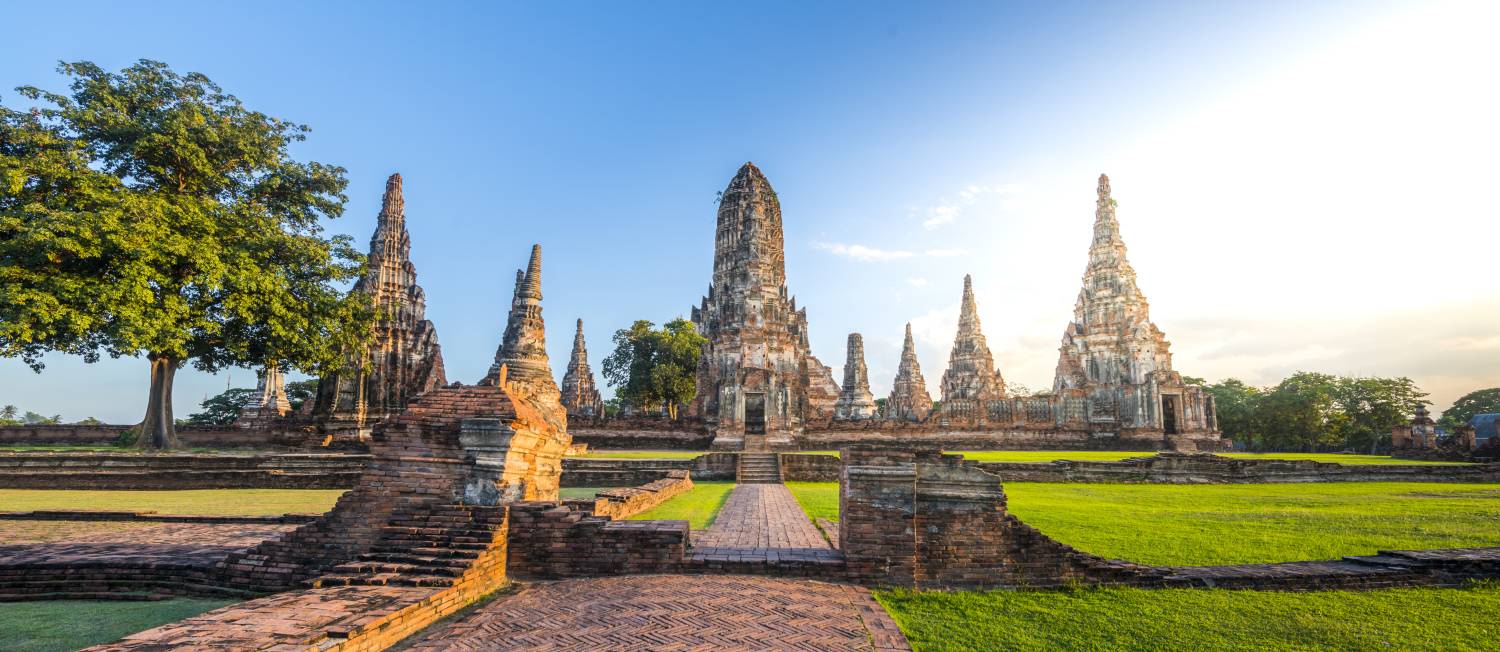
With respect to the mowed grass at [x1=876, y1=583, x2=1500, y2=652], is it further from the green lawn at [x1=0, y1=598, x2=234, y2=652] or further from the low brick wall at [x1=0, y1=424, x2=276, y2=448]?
the low brick wall at [x1=0, y1=424, x2=276, y2=448]

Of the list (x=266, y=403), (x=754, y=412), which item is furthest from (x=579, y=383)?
(x=754, y=412)

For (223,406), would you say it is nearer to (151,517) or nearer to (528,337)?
→ (528,337)

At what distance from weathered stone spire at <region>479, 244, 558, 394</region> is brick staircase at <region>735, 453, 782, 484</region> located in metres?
9.63

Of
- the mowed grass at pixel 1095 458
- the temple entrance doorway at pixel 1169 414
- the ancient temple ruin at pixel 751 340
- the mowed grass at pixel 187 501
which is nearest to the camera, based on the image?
the mowed grass at pixel 187 501

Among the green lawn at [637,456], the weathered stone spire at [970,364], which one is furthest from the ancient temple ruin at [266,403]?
the weathered stone spire at [970,364]

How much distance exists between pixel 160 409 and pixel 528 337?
11602 mm

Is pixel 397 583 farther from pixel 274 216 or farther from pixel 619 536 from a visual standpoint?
pixel 274 216

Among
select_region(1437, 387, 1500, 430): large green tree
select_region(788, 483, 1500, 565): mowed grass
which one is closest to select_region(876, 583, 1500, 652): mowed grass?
select_region(788, 483, 1500, 565): mowed grass

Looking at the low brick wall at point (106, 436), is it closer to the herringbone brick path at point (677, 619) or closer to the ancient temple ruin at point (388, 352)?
the ancient temple ruin at point (388, 352)

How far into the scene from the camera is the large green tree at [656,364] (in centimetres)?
4656

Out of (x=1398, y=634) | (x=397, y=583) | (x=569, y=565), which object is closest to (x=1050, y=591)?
(x=1398, y=634)

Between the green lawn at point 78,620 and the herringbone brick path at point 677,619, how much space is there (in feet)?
8.33

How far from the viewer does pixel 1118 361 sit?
127ft

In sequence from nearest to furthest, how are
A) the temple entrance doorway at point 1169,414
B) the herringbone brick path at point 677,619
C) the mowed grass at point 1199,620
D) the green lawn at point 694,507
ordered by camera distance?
the herringbone brick path at point 677,619
the mowed grass at point 1199,620
the green lawn at point 694,507
the temple entrance doorway at point 1169,414
